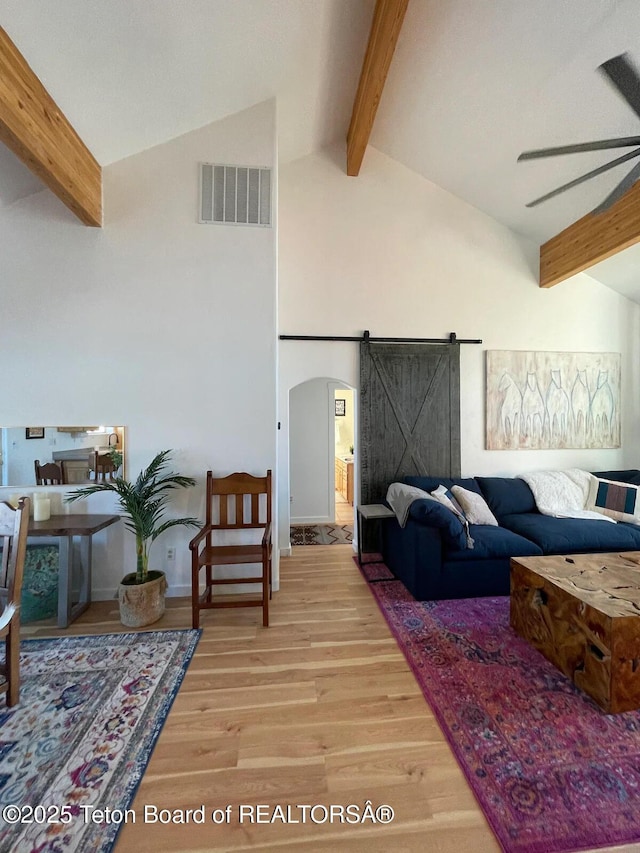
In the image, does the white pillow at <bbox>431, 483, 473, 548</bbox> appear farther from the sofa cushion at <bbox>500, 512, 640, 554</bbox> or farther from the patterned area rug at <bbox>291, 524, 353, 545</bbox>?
the patterned area rug at <bbox>291, 524, 353, 545</bbox>

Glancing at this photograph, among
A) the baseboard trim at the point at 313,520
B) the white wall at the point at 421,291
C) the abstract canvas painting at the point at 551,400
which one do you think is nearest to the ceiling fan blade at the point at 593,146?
the white wall at the point at 421,291

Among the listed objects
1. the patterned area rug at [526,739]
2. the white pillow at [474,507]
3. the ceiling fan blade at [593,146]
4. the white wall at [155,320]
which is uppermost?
the ceiling fan blade at [593,146]

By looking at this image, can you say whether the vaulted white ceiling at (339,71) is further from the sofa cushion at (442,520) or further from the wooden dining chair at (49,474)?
the sofa cushion at (442,520)

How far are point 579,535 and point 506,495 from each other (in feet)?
2.43

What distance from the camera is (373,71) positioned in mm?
2656

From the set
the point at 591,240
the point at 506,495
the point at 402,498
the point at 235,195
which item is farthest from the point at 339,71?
the point at 506,495

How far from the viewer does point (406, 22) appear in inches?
99.2

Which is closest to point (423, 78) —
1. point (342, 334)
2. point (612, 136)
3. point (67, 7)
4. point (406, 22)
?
point (406, 22)

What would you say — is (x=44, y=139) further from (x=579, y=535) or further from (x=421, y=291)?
(x=579, y=535)

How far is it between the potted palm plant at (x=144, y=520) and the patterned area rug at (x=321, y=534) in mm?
1799

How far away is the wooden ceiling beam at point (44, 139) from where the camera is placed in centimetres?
179

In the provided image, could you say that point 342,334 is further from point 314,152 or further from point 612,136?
point 612,136

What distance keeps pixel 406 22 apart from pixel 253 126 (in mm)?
1351

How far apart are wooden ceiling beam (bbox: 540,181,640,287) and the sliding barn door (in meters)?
1.47
